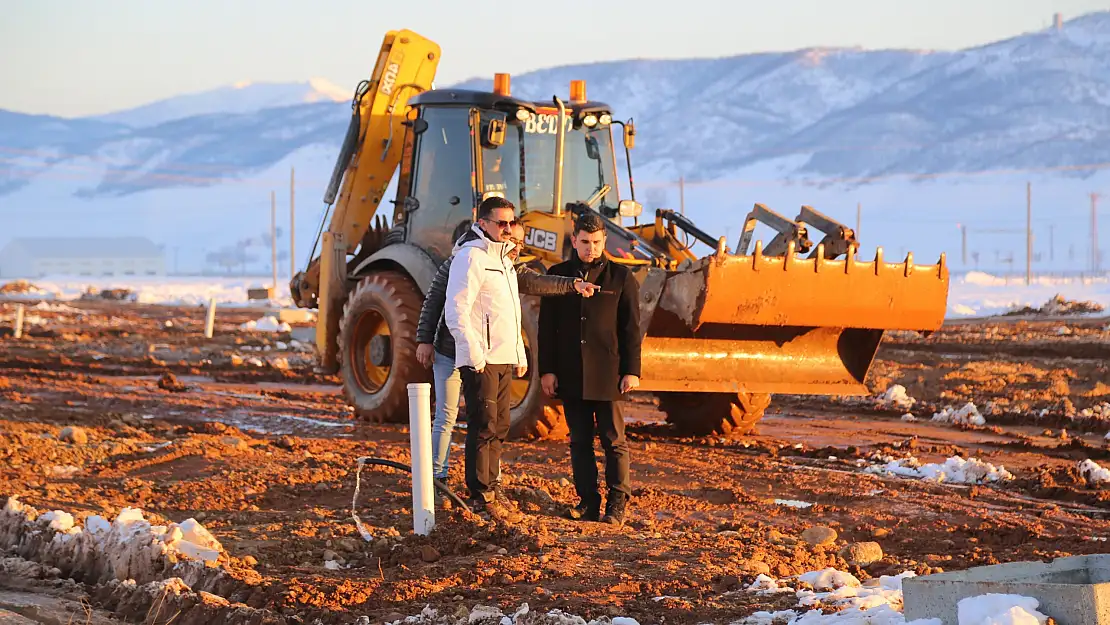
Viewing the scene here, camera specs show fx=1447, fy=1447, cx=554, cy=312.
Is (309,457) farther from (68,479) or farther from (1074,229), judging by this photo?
(1074,229)

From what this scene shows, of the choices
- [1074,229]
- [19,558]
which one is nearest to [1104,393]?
[19,558]

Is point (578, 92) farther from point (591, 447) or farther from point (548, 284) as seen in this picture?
point (591, 447)

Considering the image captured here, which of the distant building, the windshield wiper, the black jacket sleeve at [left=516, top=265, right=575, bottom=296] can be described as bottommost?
the black jacket sleeve at [left=516, top=265, right=575, bottom=296]

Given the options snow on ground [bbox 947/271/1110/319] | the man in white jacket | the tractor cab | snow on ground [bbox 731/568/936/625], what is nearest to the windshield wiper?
the tractor cab

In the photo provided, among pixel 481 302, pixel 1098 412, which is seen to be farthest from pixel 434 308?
pixel 1098 412

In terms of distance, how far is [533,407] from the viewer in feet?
Result: 38.9

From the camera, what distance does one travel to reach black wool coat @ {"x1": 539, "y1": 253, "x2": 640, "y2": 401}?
318 inches

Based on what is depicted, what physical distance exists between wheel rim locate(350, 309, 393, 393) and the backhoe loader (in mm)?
21

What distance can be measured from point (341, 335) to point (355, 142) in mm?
1977

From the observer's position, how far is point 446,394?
27.9 ft

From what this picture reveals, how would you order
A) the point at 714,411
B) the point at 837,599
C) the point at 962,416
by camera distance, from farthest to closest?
the point at 962,416, the point at 714,411, the point at 837,599

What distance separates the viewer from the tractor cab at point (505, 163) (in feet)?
41.8

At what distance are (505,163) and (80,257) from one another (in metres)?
168

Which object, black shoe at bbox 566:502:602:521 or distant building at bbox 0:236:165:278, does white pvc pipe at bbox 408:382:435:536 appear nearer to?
black shoe at bbox 566:502:602:521
